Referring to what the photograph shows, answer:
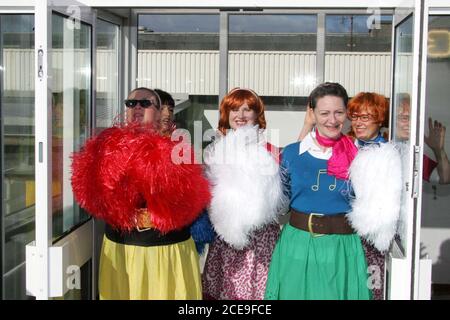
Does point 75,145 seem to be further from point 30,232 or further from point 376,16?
point 376,16

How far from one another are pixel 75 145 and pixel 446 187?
2564mm

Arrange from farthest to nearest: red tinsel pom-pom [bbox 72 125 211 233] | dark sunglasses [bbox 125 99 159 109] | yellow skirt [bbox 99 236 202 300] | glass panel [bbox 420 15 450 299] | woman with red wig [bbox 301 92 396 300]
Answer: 1. glass panel [bbox 420 15 450 299]
2. woman with red wig [bbox 301 92 396 300]
3. dark sunglasses [bbox 125 99 159 109]
4. yellow skirt [bbox 99 236 202 300]
5. red tinsel pom-pom [bbox 72 125 211 233]

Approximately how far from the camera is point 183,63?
3.85 metres

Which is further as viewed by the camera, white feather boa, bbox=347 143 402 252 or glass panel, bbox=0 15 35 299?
glass panel, bbox=0 15 35 299

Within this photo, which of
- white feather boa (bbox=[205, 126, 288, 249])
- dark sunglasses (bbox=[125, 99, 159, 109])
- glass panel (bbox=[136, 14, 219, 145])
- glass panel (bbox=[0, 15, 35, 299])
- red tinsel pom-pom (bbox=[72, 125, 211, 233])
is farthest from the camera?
glass panel (bbox=[136, 14, 219, 145])

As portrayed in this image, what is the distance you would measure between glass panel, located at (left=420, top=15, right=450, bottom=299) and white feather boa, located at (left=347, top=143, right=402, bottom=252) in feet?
2.63

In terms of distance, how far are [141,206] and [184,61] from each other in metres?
1.58

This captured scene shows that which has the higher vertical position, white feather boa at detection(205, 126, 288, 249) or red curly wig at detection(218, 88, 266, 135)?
red curly wig at detection(218, 88, 266, 135)

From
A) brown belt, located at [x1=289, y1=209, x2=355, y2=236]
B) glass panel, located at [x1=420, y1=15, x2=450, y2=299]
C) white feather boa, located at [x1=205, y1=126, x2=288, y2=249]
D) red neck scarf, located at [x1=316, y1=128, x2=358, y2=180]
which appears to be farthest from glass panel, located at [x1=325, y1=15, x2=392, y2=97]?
brown belt, located at [x1=289, y1=209, x2=355, y2=236]

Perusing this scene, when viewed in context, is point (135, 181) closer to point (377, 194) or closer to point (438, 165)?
point (377, 194)

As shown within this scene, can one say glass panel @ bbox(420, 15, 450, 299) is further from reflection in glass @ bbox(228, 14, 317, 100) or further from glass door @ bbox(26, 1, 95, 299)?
glass door @ bbox(26, 1, 95, 299)

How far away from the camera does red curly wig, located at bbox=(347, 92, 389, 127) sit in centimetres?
314

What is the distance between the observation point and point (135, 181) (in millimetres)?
2424
